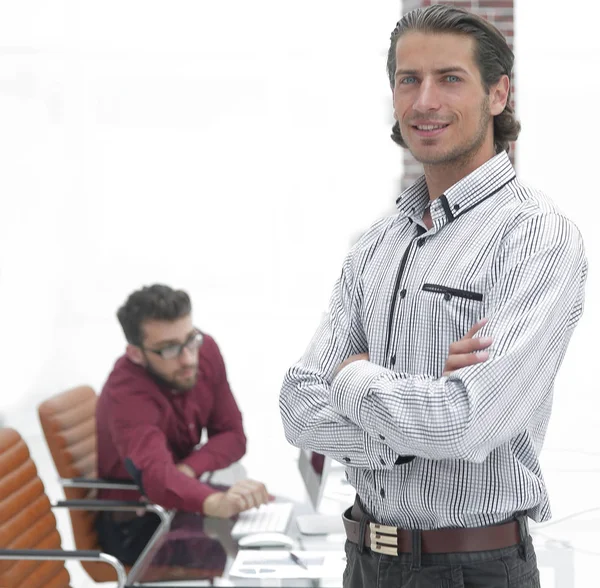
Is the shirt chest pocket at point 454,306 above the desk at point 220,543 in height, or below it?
above

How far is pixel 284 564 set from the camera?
76.8 inches

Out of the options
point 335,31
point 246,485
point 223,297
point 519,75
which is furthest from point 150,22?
point 246,485

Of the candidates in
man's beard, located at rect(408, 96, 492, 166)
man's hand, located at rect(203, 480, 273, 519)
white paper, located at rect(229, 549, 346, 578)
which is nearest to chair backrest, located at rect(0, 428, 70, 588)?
man's hand, located at rect(203, 480, 273, 519)

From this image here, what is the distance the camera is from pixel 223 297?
20.7 ft

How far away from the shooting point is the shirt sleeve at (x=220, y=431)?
3039 millimetres

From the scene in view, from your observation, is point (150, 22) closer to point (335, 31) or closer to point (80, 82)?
point (80, 82)

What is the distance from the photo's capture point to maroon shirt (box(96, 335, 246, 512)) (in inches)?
107

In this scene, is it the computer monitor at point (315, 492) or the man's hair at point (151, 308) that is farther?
the man's hair at point (151, 308)

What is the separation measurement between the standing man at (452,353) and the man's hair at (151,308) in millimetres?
1649

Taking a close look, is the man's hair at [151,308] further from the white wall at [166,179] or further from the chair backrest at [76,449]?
the white wall at [166,179]

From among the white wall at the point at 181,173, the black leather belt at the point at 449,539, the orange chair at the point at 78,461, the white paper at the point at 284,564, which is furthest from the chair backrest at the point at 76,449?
the white wall at the point at 181,173

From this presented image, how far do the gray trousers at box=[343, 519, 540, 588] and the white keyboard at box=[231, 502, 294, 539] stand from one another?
938 mm

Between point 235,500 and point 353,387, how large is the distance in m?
1.23

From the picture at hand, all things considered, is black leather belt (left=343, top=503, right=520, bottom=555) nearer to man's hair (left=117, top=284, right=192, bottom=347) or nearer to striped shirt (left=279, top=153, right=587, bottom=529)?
striped shirt (left=279, top=153, right=587, bottom=529)
